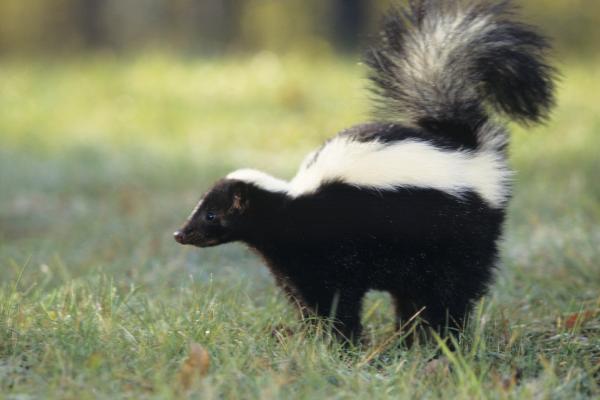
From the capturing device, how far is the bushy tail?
4.64 meters

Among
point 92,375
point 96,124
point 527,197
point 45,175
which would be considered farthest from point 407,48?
point 96,124

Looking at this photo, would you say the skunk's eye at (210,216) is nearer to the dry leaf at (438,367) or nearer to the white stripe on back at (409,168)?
the white stripe on back at (409,168)

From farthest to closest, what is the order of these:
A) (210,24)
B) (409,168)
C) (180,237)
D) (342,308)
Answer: (210,24), (180,237), (342,308), (409,168)

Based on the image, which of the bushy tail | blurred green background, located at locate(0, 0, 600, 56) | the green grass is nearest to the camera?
the green grass

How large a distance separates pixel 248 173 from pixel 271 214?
0.28m

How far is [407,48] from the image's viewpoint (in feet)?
15.9

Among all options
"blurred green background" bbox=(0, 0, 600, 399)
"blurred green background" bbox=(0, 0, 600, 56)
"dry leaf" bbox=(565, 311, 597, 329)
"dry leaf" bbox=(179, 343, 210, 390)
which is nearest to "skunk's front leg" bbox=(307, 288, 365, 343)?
"blurred green background" bbox=(0, 0, 600, 399)

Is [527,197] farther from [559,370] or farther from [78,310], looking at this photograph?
[78,310]

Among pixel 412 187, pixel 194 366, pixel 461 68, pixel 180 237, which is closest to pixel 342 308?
pixel 412 187

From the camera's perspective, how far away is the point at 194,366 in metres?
3.47

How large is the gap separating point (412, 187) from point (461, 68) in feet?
2.58

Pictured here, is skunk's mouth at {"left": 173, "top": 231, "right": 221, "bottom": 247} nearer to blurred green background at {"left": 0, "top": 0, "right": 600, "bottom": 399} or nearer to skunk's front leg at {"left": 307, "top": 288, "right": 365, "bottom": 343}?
blurred green background at {"left": 0, "top": 0, "right": 600, "bottom": 399}

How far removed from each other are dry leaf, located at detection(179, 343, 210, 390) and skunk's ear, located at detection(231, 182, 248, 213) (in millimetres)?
1198

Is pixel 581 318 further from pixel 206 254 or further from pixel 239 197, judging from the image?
pixel 206 254
